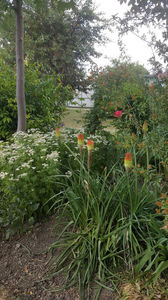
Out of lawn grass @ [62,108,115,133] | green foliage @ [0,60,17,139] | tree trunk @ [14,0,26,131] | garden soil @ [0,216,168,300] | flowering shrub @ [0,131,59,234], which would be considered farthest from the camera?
lawn grass @ [62,108,115,133]

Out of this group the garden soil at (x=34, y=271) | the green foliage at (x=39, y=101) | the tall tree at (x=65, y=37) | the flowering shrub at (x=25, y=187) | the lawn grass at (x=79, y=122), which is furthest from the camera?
the tall tree at (x=65, y=37)

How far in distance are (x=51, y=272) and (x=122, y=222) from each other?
631mm

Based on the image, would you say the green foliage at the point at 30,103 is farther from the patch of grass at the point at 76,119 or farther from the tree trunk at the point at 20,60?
the tree trunk at the point at 20,60

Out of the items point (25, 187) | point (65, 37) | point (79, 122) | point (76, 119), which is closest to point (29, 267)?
point (25, 187)

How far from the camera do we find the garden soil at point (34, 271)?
167cm

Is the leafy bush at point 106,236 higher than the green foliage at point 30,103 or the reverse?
the reverse

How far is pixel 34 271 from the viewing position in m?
1.92

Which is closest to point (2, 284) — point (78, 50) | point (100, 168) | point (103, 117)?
point (100, 168)

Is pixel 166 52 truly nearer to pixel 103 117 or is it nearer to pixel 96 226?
pixel 103 117

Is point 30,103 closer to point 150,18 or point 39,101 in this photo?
point 39,101

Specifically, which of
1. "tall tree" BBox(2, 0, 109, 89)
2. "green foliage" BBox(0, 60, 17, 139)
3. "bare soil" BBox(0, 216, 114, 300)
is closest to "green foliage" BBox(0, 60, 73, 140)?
"green foliage" BBox(0, 60, 17, 139)

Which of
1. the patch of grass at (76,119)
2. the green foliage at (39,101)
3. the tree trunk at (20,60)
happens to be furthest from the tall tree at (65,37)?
the tree trunk at (20,60)

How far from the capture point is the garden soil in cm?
167

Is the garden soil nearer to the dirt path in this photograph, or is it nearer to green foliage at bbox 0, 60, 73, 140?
the dirt path
